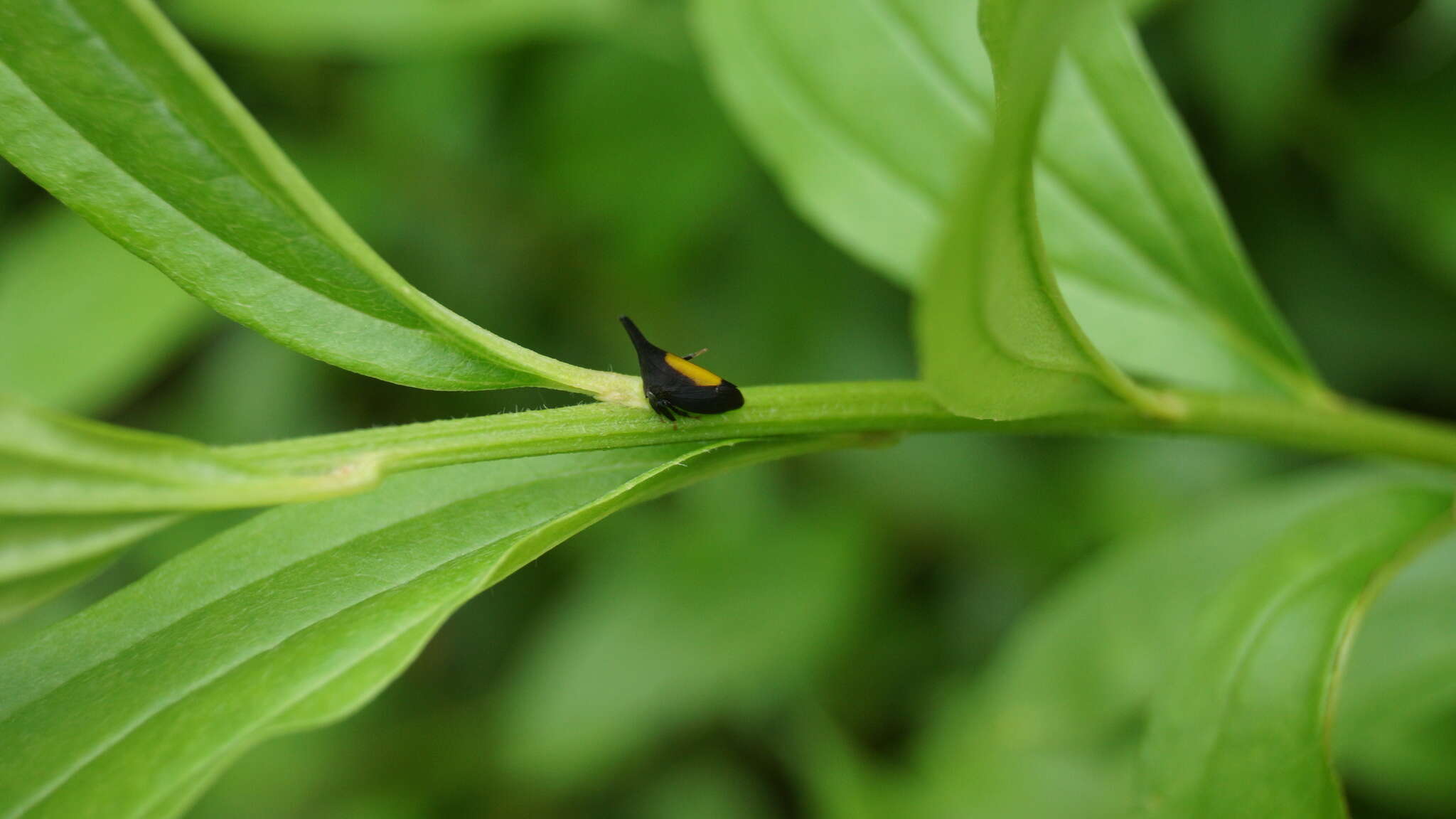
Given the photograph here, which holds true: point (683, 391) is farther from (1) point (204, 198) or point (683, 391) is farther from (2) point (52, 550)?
(2) point (52, 550)

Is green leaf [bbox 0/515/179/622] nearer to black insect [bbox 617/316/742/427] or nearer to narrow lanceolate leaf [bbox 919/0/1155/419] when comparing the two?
black insect [bbox 617/316/742/427]

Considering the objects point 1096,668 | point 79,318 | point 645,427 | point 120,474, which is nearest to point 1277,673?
point 645,427

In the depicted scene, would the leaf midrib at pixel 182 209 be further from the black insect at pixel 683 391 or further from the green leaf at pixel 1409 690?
the green leaf at pixel 1409 690

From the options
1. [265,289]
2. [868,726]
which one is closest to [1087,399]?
[265,289]

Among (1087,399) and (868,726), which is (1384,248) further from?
(1087,399)

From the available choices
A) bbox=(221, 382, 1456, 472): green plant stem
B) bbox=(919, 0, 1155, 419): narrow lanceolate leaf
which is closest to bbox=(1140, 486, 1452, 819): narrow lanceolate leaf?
bbox=(221, 382, 1456, 472): green plant stem
